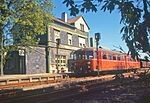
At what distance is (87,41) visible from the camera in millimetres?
30109

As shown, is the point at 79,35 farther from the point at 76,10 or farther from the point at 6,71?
the point at 76,10

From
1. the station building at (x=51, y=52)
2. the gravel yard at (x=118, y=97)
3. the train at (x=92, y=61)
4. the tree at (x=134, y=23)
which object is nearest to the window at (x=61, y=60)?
the station building at (x=51, y=52)

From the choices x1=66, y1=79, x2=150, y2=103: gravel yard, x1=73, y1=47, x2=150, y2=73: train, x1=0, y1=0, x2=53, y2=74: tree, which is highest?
x1=0, y1=0, x2=53, y2=74: tree

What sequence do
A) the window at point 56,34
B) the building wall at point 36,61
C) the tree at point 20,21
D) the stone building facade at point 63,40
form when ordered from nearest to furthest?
the tree at point 20,21 < the building wall at point 36,61 < the stone building facade at point 63,40 < the window at point 56,34

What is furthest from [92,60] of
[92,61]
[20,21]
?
[20,21]

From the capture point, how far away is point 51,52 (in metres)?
21.4

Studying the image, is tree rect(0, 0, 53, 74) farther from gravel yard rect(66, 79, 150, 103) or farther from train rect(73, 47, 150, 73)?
gravel yard rect(66, 79, 150, 103)

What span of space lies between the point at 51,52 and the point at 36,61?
9.73ft

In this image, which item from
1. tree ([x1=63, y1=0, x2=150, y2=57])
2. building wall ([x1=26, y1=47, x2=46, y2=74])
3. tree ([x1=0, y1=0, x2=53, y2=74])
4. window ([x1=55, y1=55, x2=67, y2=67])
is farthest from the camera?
window ([x1=55, y1=55, x2=67, y2=67])

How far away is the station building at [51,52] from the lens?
18.1 m

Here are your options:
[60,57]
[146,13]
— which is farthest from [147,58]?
[60,57]

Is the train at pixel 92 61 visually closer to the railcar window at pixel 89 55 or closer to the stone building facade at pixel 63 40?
the railcar window at pixel 89 55

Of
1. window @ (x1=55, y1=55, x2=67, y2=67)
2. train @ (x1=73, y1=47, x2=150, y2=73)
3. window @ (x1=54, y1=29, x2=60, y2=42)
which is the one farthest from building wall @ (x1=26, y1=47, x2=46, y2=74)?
train @ (x1=73, y1=47, x2=150, y2=73)

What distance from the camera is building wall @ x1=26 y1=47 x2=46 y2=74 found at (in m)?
18.3
